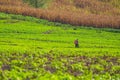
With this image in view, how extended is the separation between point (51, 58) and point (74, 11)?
92.2m

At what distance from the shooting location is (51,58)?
35.6 metres

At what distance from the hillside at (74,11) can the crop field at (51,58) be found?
430 centimetres

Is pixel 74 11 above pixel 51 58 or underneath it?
above

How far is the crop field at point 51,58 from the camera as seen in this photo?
24.2 metres

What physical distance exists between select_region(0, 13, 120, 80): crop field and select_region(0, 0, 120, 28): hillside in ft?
14.1

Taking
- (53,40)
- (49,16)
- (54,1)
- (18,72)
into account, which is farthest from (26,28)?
(54,1)

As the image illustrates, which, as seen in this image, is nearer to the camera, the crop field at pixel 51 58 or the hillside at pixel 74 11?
the crop field at pixel 51 58

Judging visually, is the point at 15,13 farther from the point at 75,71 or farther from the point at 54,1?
the point at 75,71

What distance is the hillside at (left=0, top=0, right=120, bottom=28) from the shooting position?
94312 millimetres

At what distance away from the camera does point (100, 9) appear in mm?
137750

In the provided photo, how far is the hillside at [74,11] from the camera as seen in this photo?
309 ft

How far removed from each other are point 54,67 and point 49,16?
6795 cm

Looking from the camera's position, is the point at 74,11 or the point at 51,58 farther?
the point at 74,11

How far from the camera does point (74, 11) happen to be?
416 feet
